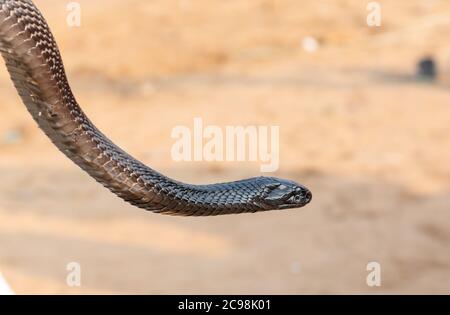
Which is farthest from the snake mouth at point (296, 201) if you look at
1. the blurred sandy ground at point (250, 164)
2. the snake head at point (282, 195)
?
the blurred sandy ground at point (250, 164)

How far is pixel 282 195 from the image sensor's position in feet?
10.8

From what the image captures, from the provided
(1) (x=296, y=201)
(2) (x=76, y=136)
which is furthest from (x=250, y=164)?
(2) (x=76, y=136)

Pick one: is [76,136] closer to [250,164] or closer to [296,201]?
[296,201]

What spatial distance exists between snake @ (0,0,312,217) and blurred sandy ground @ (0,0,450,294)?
134 inches

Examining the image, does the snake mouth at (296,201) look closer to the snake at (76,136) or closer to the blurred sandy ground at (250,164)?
the snake at (76,136)

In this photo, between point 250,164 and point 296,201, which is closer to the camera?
point 296,201

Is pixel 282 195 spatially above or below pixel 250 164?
below

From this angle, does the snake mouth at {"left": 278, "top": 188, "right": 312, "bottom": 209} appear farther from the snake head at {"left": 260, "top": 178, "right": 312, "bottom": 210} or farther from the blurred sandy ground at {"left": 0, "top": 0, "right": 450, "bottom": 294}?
the blurred sandy ground at {"left": 0, "top": 0, "right": 450, "bottom": 294}

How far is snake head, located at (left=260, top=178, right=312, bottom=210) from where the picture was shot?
3.24 meters

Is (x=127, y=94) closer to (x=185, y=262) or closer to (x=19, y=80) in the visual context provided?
(x=185, y=262)

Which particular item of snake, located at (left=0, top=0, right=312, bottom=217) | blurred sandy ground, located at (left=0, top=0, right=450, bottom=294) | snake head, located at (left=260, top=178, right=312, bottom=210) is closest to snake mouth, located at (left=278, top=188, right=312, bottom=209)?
snake head, located at (left=260, top=178, right=312, bottom=210)

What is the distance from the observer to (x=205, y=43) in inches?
544

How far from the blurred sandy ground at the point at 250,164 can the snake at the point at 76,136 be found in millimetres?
3411

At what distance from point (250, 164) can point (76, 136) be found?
6293 millimetres
